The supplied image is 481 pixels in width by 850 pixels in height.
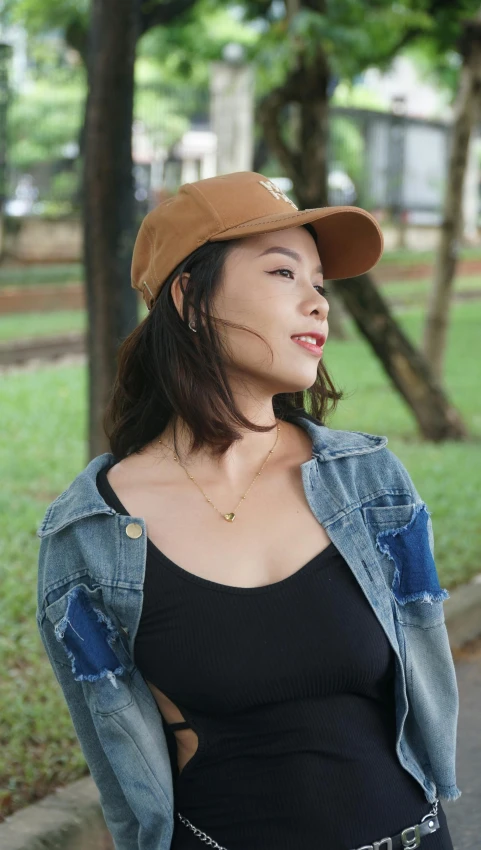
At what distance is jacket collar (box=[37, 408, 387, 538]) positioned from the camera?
211 cm

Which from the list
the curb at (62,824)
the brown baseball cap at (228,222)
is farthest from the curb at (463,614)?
the brown baseball cap at (228,222)

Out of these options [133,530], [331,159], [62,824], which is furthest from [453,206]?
[331,159]

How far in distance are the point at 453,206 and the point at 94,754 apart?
9309 mm

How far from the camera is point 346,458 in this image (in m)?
2.22

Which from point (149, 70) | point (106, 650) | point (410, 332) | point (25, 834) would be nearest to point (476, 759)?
point (25, 834)

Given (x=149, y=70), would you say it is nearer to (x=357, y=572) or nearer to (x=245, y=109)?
(x=245, y=109)

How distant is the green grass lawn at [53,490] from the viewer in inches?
156

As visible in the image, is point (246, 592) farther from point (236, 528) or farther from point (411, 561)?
point (411, 561)

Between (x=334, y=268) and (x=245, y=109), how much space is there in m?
15.2

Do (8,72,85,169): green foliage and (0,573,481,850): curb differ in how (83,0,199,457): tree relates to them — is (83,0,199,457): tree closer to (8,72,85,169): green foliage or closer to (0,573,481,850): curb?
(0,573,481,850): curb

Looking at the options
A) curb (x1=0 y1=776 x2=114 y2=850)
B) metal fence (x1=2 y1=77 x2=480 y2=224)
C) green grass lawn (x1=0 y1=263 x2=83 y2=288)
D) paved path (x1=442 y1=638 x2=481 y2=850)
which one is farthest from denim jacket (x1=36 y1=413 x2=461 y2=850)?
green grass lawn (x1=0 y1=263 x2=83 y2=288)

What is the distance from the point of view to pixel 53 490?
25.1 feet

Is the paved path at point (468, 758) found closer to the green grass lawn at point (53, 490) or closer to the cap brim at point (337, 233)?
the green grass lawn at point (53, 490)

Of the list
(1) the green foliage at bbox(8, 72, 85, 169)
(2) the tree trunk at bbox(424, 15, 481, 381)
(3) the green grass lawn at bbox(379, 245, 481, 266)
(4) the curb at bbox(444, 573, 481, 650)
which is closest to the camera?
(4) the curb at bbox(444, 573, 481, 650)
